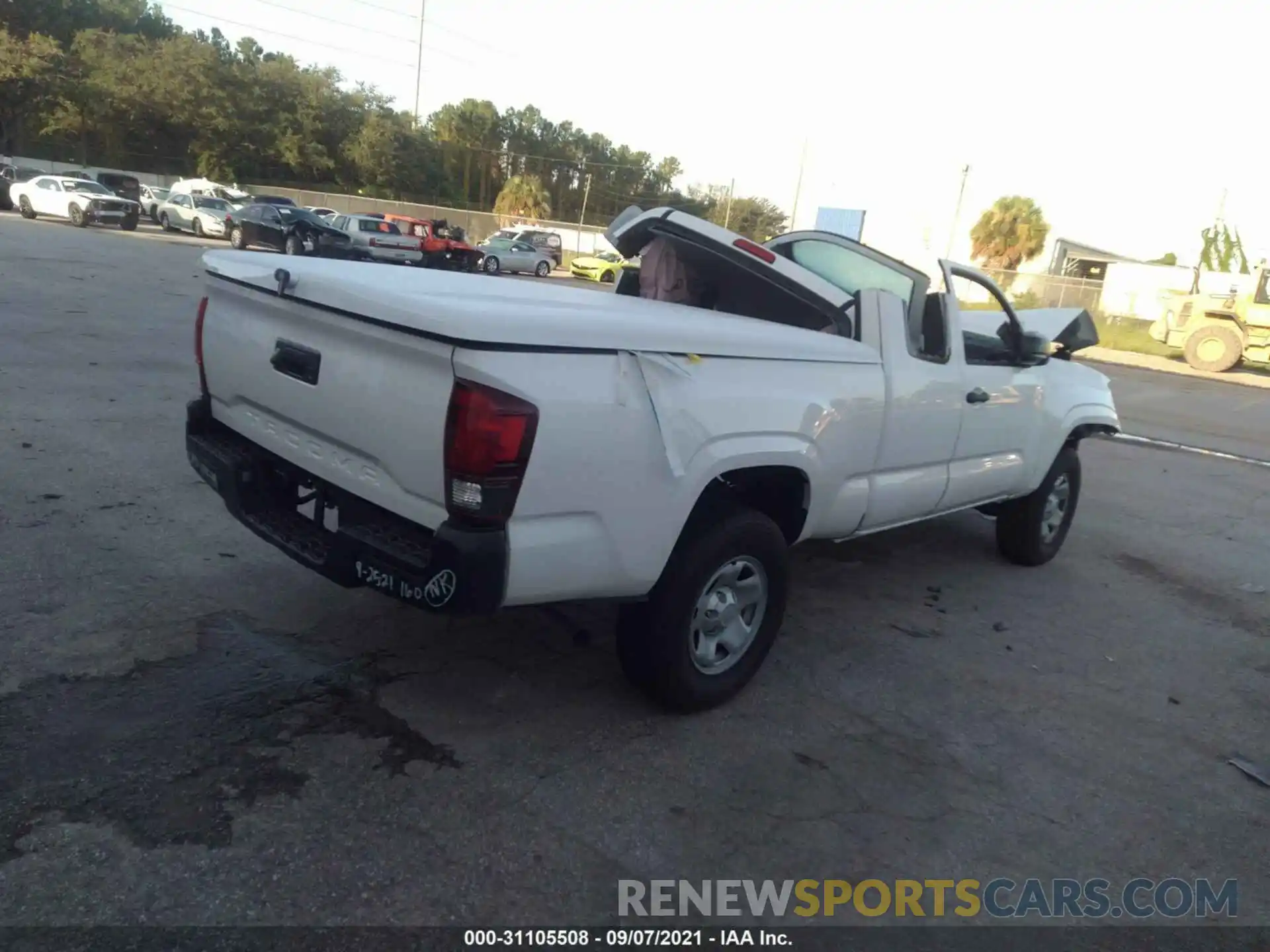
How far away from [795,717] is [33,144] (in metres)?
59.9

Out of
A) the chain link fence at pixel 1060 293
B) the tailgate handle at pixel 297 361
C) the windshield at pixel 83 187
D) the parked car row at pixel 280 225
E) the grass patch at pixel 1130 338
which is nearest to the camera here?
the tailgate handle at pixel 297 361

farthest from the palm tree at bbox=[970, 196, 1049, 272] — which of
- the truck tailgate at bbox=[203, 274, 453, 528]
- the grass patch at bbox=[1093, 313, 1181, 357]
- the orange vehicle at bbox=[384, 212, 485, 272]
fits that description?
the truck tailgate at bbox=[203, 274, 453, 528]

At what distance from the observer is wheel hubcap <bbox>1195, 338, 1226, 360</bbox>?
925 inches

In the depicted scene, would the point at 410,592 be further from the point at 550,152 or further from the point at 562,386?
the point at 550,152

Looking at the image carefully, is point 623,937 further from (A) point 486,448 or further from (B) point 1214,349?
(B) point 1214,349

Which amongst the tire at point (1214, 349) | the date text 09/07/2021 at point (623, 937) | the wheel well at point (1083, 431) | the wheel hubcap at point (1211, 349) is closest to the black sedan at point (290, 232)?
the tire at point (1214, 349)

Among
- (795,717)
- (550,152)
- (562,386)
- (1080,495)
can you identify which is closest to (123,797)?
(562,386)

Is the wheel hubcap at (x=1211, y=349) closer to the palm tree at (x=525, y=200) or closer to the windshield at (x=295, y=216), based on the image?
the windshield at (x=295, y=216)

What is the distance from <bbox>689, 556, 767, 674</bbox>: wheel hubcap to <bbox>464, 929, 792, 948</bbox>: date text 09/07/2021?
1092mm

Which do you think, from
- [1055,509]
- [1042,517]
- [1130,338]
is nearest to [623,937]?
[1042,517]

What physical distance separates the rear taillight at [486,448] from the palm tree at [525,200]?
58589 millimetres

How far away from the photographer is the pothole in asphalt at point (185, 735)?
275cm

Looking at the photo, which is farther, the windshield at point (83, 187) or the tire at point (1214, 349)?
the windshield at point (83, 187)

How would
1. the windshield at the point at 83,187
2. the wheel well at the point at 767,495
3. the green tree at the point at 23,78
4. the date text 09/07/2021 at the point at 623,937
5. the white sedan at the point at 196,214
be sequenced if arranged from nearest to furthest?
the date text 09/07/2021 at the point at 623,937 → the wheel well at the point at 767,495 → the windshield at the point at 83,187 → the white sedan at the point at 196,214 → the green tree at the point at 23,78
